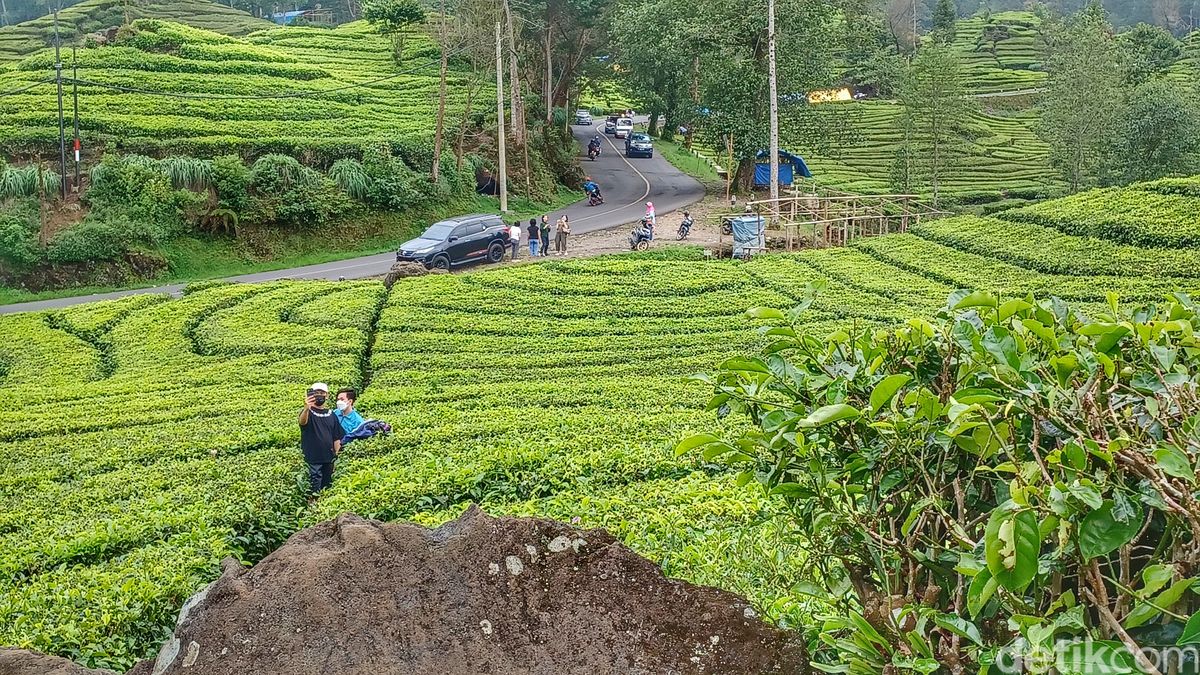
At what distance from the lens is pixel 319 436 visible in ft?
30.7

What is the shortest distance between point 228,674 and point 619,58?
146 ft

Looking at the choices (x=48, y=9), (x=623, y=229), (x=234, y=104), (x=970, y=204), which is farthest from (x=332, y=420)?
(x=48, y=9)

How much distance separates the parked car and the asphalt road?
16.9 inches

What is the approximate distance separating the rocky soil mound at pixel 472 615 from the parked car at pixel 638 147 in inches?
1874

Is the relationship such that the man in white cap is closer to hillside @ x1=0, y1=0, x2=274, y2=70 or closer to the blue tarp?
the blue tarp

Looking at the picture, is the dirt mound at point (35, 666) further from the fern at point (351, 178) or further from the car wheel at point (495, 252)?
the fern at point (351, 178)

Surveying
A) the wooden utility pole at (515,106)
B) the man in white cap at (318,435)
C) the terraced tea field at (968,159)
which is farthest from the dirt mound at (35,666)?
the terraced tea field at (968,159)

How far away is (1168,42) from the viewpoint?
2343 inches

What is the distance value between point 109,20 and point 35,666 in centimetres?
6838

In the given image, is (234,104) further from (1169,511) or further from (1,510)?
(1169,511)

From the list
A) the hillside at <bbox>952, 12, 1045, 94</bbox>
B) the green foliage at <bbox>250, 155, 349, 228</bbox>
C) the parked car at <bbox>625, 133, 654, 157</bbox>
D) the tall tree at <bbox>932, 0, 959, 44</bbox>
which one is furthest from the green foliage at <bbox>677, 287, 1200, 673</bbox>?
the tall tree at <bbox>932, 0, 959, 44</bbox>

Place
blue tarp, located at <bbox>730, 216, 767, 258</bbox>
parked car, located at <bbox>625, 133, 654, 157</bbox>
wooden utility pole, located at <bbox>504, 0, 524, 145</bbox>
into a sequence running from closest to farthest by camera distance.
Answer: blue tarp, located at <bbox>730, 216, 767, 258</bbox> < wooden utility pole, located at <bbox>504, 0, 524, 145</bbox> < parked car, located at <bbox>625, 133, 654, 157</bbox>

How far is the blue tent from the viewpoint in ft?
125

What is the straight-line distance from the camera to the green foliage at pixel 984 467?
2367mm
